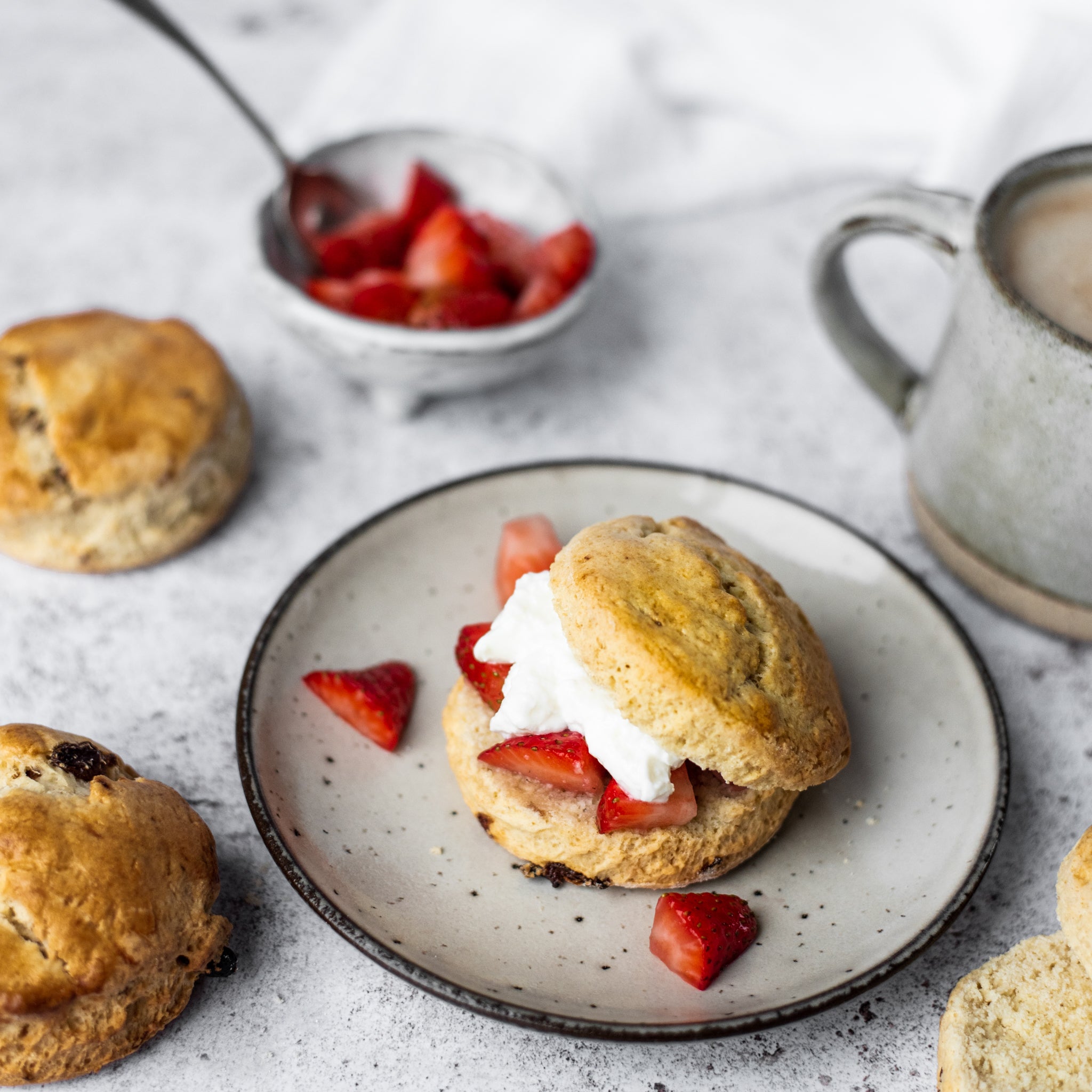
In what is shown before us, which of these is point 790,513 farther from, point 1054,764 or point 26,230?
point 26,230

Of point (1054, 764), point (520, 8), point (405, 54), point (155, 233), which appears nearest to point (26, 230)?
point (155, 233)

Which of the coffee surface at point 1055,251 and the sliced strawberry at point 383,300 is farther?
the sliced strawberry at point 383,300

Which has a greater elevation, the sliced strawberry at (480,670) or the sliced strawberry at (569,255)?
the sliced strawberry at (569,255)

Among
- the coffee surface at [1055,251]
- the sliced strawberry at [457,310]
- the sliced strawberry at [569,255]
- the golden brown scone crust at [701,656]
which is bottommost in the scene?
the sliced strawberry at [457,310]

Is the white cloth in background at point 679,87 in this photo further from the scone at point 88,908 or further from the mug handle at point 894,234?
the scone at point 88,908

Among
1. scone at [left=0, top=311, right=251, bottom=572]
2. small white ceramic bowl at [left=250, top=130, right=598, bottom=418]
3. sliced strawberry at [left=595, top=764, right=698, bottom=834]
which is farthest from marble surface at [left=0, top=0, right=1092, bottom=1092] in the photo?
sliced strawberry at [left=595, top=764, right=698, bottom=834]

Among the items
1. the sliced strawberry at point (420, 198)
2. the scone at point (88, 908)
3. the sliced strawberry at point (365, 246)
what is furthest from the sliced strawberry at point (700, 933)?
the sliced strawberry at point (420, 198)

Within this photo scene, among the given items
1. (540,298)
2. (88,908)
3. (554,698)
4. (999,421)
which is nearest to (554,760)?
(554,698)
